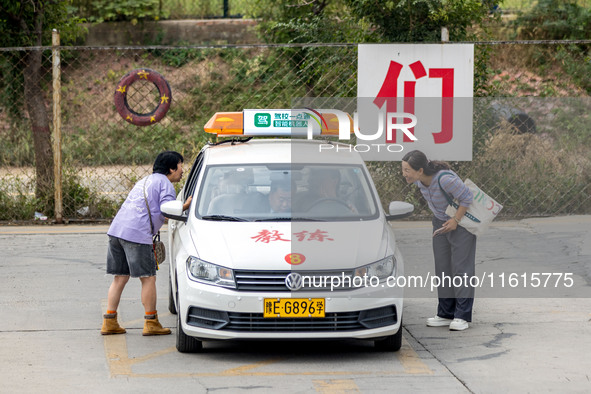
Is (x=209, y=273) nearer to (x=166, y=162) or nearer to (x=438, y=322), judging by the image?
(x=166, y=162)

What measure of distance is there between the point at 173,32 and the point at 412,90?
12814 mm

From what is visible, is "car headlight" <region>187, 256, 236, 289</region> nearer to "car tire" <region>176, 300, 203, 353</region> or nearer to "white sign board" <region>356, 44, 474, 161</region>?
"car tire" <region>176, 300, 203, 353</region>

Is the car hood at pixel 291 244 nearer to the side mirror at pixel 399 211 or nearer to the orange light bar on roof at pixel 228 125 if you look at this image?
the side mirror at pixel 399 211

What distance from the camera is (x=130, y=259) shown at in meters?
7.48

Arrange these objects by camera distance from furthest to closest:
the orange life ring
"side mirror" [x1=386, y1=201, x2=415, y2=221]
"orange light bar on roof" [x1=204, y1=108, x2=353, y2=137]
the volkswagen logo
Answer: the orange life ring
"orange light bar on roof" [x1=204, y1=108, x2=353, y2=137]
"side mirror" [x1=386, y1=201, x2=415, y2=221]
the volkswagen logo

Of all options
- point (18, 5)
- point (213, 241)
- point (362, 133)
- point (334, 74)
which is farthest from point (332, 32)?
point (213, 241)

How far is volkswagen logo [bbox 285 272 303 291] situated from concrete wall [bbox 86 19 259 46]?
17.5m

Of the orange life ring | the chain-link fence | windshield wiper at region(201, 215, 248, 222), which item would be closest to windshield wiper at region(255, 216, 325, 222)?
windshield wiper at region(201, 215, 248, 222)

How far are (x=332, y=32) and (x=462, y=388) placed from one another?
909cm

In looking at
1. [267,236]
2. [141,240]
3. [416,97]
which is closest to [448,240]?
[267,236]

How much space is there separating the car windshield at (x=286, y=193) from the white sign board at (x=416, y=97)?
4575 millimetres

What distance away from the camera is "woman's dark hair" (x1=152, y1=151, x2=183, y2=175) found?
25.1 ft

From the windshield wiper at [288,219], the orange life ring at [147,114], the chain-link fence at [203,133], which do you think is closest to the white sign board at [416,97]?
the chain-link fence at [203,133]

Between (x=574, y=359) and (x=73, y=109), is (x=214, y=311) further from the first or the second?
(x=73, y=109)
